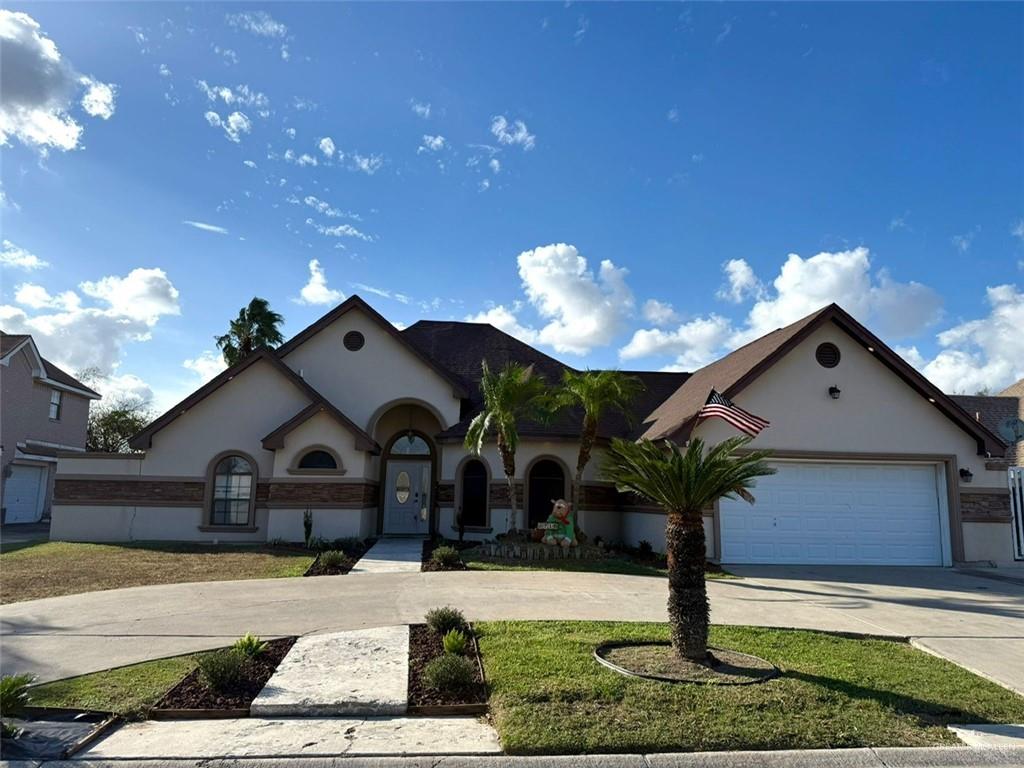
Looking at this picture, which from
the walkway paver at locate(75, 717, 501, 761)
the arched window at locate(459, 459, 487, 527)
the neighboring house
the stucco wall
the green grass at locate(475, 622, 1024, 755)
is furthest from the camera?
the neighboring house

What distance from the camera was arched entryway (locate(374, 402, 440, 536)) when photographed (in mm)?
21781

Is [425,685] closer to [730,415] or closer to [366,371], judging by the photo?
[730,415]

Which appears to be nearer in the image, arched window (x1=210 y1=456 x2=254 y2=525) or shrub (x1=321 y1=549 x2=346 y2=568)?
shrub (x1=321 y1=549 x2=346 y2=568)

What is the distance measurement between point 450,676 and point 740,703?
2.60m

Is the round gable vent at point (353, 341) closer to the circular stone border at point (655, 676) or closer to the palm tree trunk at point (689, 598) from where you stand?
the circular stone border at point (655, 676)

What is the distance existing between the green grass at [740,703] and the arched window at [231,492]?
13.6 meters

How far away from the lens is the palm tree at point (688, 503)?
279 inches

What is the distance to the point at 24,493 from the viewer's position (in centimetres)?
2914

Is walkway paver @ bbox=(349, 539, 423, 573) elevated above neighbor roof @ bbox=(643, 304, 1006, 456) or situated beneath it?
situated beneath

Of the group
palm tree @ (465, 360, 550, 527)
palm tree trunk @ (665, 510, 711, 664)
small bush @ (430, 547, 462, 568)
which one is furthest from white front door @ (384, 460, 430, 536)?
palm tree trunk @ (665, 510, 711, 664)

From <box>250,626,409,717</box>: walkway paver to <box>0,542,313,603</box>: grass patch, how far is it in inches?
222

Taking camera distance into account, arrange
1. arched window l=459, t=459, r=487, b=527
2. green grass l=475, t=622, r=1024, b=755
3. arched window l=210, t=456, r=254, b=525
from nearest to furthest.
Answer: green grass l=475, t=622, r=1024, b=755
arched window l=210, t=456, r=254, b=525
arched window l=459, t=459, r=487, b=527

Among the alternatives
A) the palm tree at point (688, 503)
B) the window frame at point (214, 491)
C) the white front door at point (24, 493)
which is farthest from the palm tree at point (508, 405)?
the white front door at point (24, 493)

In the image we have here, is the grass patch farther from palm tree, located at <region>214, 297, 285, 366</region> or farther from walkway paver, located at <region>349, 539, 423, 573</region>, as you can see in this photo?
palm tree, located at <region>214, 297, 285, 366</region>
